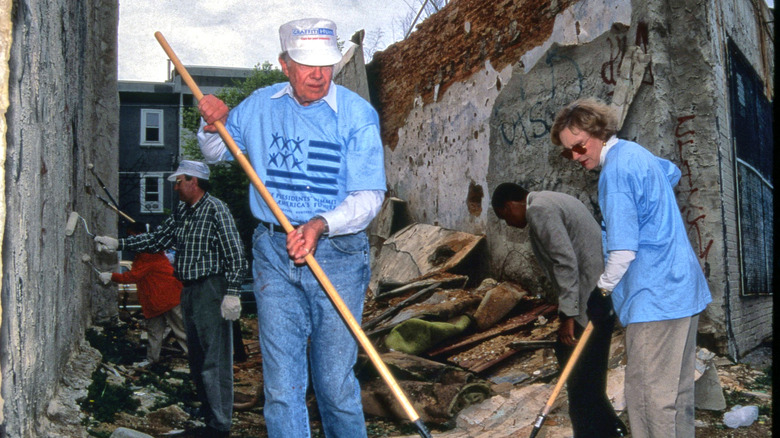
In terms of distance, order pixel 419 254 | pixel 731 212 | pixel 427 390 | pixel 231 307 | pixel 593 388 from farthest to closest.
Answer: pixel 419 254, pixel 731 212, pixel 427 390, pixel 231 307, pixel 593 388

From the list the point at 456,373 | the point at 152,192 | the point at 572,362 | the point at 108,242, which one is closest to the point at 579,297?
the point at 572,362

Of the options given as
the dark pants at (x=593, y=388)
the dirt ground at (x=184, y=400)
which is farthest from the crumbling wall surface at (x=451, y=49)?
the dark pants at (x=593, y=388)

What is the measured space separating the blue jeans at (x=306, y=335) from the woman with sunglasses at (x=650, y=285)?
1.17m

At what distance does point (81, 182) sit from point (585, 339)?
502 cm

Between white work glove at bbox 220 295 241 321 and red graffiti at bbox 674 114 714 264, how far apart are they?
3711mm

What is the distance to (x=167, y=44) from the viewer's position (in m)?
3.35

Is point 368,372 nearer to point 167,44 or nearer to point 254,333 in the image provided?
point 167,44

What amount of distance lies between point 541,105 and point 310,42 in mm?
5097

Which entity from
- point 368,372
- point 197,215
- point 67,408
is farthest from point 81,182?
point 368,372

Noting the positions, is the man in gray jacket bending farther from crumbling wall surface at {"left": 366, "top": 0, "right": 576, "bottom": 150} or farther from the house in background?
the house in background

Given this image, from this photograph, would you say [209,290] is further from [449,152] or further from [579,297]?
[449,152]

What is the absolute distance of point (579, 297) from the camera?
3922 mm

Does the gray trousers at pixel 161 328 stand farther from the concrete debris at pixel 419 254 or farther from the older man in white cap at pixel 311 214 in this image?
the older man in white cap at pixel 311 214

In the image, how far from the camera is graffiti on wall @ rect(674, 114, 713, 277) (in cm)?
568
